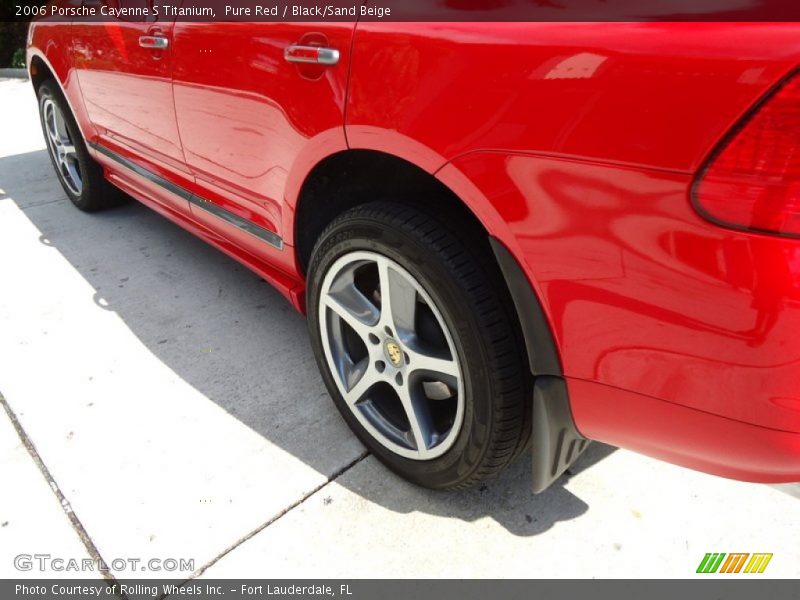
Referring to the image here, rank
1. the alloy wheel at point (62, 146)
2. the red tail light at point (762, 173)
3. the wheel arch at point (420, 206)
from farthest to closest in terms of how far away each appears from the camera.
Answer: the alloy wheel at point (62, 146) < the wheel arch at point (420, 206) < the red tail light at point (762, 173)

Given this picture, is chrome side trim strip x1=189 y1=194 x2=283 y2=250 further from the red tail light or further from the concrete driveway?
the red tail light

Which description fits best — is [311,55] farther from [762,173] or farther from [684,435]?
[684,435]

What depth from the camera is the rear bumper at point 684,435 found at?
3.73 ft

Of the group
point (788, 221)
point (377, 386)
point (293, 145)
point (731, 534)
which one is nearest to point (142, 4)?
point (293, 145)

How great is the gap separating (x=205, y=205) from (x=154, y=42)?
2.10 feet

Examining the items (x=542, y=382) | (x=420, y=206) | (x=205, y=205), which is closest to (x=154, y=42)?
(x=205, y=205)

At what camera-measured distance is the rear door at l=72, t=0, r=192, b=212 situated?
2.42m

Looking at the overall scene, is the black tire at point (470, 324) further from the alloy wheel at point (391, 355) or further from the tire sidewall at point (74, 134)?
the tire sidewall at point (74, 134)

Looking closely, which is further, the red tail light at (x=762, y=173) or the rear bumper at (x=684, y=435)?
the rear bumper at (x=684, y=435)

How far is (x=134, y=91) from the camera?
2684 millimetres

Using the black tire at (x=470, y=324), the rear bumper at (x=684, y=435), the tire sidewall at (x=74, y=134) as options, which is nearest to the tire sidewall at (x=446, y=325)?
the black tire at (x=470, y=324)

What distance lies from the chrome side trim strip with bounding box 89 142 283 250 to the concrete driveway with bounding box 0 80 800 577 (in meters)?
0.54

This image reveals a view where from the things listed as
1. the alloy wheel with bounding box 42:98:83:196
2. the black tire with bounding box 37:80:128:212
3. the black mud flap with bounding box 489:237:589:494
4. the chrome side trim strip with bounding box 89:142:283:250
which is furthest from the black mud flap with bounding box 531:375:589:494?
the alloy wheel with bounding box 42:98:83:196
